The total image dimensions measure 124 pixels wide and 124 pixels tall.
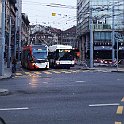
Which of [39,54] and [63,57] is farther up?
[39,54]

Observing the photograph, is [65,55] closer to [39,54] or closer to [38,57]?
[39,54]

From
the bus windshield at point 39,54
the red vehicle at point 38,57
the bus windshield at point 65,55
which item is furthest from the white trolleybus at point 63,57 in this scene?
the bus windshield at point 39,54

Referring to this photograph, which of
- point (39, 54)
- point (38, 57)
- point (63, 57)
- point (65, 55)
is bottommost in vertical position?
point (63, 57)

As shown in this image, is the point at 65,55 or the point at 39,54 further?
the point at 65,55

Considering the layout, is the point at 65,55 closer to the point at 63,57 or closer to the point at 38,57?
the point at 63,57

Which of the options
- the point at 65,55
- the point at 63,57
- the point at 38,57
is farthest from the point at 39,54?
the point at 65,55

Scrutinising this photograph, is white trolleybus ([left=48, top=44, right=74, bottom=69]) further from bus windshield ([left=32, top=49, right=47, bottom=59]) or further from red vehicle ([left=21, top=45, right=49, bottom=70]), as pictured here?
bus windshield ([left=32, top=49, right=47, bottom=59])

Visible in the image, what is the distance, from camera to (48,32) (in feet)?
492

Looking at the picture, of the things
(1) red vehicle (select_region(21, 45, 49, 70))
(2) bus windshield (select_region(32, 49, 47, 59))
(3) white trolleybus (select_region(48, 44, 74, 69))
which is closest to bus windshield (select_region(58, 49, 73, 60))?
(3) white trolleybus (select_region(48, 44, 74, 69))

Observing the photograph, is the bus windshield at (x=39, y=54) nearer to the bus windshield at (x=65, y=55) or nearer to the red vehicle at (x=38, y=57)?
the red vehicle at (x=38, y=57)

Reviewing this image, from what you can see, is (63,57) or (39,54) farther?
(63,57)

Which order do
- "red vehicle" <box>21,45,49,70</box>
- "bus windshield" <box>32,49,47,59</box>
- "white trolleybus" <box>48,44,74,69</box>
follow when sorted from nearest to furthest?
1. "red vehicle" <box>21,45,49,70</box>
2. "bus windshield" <box>32,49,47,59</box>
3. "white trolleybus" <box>48,44,74,69</box>

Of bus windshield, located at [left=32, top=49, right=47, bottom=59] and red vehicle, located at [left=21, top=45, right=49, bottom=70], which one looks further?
bus windshield, located at [left=32, top=49, right=47, bottom=59]

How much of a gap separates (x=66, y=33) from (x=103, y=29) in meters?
57.5
